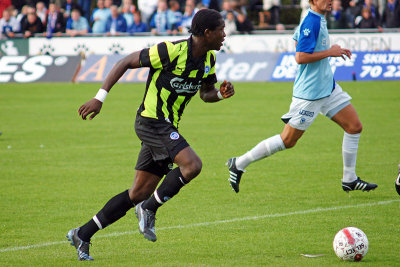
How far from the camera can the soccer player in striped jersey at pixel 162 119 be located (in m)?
6.15

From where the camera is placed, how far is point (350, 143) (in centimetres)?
868

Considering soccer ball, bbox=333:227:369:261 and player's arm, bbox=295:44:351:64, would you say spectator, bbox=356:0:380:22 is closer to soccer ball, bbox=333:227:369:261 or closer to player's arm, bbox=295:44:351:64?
player's arm, bbox=295:44:351:64

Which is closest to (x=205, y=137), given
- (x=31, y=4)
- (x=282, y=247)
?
(x=282, y=247)

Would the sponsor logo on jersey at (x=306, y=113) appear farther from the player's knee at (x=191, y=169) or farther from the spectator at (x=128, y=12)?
the spectator at (x=128, y=12)

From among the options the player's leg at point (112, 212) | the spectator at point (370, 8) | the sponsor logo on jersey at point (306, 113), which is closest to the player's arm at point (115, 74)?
the player's leg at point (112, 212)

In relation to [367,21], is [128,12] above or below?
below

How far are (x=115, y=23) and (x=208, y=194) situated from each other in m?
17.0

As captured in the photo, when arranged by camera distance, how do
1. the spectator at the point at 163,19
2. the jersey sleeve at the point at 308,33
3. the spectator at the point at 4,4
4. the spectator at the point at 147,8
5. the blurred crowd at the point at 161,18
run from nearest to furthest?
the jersey sleeve at the point at 308,33 → the blurred crowd at the point at 161,18 → the spectator at the point at 163,19 → the spectator at the point at 147,8 → the spectator at the point at 4,4

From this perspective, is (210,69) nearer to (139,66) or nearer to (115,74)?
(139,66)

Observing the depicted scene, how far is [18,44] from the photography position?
24562 millimetres

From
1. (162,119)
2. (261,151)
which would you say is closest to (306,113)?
(261,151)

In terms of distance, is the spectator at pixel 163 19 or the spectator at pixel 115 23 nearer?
the spectator at pixel 163 19

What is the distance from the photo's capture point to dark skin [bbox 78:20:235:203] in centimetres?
605

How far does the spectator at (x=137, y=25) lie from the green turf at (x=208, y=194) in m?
7.68
